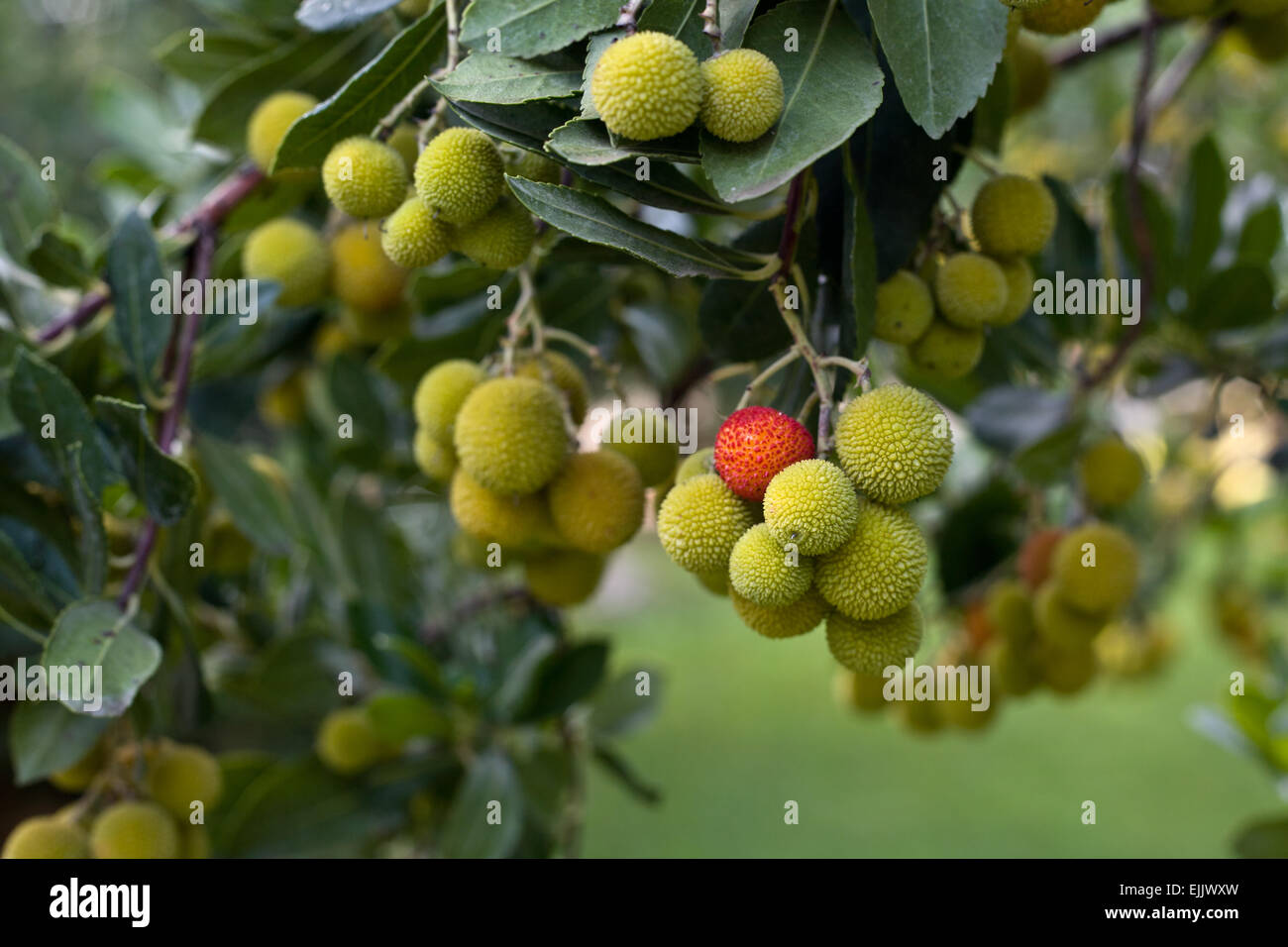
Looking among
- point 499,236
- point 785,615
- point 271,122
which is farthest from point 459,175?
point 271,122

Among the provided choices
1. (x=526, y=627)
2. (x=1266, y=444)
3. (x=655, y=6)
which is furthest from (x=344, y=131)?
(x=1266, y=444)

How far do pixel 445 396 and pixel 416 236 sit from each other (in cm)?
25

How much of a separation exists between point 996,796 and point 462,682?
11.6ft

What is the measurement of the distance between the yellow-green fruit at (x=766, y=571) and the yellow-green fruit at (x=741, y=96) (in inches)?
10.3

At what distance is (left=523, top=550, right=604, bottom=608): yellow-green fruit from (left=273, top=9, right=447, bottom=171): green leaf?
486 millimetres

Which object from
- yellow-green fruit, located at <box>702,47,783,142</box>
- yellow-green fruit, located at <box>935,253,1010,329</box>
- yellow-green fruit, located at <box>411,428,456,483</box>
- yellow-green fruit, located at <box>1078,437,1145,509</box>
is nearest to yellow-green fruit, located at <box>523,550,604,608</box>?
yellow-green fruit, located at <box>411,428,456,483</box>

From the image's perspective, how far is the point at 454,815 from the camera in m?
1.52

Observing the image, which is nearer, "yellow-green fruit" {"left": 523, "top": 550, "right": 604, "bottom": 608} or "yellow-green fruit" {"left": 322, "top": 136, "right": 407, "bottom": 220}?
"yellow-green fruit" {"left": 322, "top": 136, "right": 407, "bottom": 220}

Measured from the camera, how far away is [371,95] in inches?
34.2

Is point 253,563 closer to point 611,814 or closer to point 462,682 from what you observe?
point 462,682

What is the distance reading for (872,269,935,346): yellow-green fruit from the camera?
93 cm

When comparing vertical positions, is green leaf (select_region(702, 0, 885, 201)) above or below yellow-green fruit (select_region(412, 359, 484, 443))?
above

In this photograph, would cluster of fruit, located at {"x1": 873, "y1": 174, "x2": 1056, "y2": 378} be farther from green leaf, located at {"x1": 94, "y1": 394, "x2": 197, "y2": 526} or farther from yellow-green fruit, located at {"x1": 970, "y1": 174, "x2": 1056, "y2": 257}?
green leaf, located at {"x1": 94, "y1": 394, "x2": 197, "y2": 526}

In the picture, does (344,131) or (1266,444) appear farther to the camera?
(1266,444)
